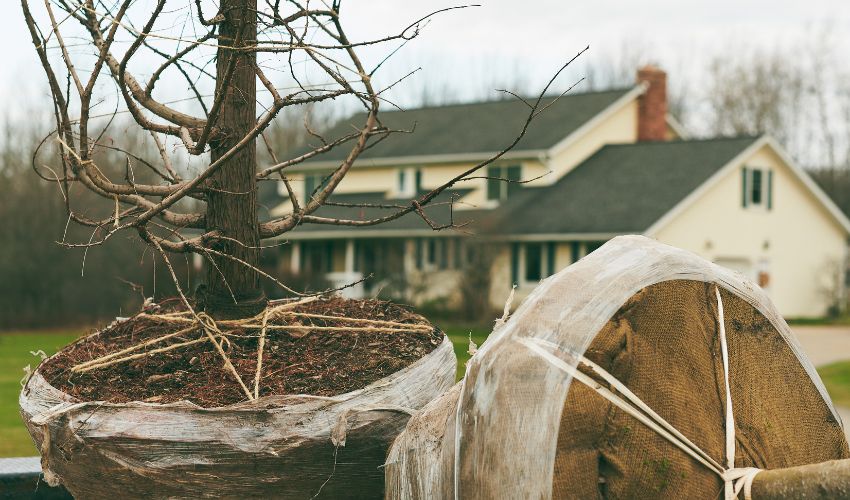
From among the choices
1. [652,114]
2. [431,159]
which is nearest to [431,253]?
[431,159]

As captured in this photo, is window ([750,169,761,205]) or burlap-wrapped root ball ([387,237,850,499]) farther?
window ([750,169,761,205])

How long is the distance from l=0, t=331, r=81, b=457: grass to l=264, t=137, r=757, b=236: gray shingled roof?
8.14 metres

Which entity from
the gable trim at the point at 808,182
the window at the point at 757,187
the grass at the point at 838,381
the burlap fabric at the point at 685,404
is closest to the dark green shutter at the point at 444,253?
the window at the point at 757,187

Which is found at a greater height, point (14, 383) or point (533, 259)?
point (533, 259)

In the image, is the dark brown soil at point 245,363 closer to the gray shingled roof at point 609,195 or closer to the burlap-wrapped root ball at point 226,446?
the burlap-wrapped root ball at point 226,446

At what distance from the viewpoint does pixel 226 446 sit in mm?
2844

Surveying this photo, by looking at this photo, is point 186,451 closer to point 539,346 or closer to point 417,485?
point 417,485

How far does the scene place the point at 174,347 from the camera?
10.9 ft

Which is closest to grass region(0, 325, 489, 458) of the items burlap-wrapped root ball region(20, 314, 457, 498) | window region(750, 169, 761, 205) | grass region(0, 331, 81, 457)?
grass region(0, 331, 81, 457)

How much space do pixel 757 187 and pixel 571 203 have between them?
19.6ft

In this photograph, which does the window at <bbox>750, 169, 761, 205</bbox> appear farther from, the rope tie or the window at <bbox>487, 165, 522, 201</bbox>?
the rope tie

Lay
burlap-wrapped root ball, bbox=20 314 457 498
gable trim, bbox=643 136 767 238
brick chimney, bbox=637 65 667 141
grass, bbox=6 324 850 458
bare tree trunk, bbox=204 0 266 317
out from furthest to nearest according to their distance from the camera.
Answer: brick chimney, bbox=637 65 667 141
gable trim, bbox=643 136 767 238
grass, bbox=6 324 850 458
bare tree trunk, bbox=204 0 266 317
burlap-wrapped root ball, bbox=20 314 457 498

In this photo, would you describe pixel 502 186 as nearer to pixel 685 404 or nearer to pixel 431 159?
pixel 431 159

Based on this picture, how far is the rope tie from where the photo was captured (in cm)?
229
